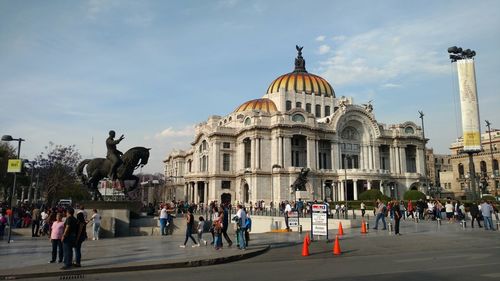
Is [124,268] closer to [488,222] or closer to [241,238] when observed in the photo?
[241,238]

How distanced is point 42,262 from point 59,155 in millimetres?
44094

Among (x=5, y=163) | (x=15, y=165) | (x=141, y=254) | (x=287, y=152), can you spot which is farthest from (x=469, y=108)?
(x=5, y=163)

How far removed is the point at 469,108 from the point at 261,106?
4274 centimetres

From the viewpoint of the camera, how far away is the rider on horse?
25.2 meters

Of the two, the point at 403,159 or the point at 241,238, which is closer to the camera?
the point at 241,238

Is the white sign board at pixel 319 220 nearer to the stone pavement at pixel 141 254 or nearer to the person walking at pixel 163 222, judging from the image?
the stone pavement at pixel 141 254

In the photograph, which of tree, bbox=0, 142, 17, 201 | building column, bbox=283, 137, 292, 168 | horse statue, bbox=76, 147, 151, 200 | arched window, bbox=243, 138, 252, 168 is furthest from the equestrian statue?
arched window, bbox=243, 138, 252, 168

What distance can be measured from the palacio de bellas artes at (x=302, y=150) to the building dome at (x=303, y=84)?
0.22m

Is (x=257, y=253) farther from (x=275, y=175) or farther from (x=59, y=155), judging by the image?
(x=275, y=175)

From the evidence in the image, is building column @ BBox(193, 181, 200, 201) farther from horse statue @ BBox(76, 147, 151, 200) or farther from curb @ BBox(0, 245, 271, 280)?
curb @ BBox(0, 245, 271, 280)

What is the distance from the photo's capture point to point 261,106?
81.6 metres

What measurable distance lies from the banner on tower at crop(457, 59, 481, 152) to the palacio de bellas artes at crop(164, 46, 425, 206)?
22377 mm

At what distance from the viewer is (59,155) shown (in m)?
54.2

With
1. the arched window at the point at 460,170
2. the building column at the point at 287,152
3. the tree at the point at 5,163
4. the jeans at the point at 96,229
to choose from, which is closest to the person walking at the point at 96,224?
the jeans at the point at 96,229
